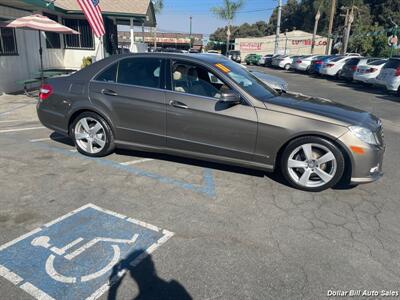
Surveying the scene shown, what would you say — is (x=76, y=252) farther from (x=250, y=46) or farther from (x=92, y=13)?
(x=250, y=46)

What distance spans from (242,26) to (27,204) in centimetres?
10396

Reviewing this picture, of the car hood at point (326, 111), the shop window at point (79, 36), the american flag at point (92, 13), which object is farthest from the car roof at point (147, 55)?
the shop window at point (79, 36)

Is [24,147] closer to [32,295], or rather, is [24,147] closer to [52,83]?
[52,83]

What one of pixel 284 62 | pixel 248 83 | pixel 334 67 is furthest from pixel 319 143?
pixel 284 62

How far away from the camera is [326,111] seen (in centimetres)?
411

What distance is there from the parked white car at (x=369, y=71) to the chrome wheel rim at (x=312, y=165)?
13529mm

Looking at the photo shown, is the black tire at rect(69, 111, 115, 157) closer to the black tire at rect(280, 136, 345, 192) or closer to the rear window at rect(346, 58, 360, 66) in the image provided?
the black tire at rect(280, 136, 345, 192)

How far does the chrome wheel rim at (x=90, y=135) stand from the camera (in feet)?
16.4

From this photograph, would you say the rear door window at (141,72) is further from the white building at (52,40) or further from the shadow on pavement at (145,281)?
the white building at (52,40)

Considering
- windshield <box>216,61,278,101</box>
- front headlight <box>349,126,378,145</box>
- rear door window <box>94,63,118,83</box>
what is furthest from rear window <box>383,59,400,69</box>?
rear door window <box>94,63,118,83</box>

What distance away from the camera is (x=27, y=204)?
142 inches

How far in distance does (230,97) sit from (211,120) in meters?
0.40

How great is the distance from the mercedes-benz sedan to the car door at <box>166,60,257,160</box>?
0.01m

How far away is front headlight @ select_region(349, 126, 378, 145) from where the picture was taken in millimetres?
3850
